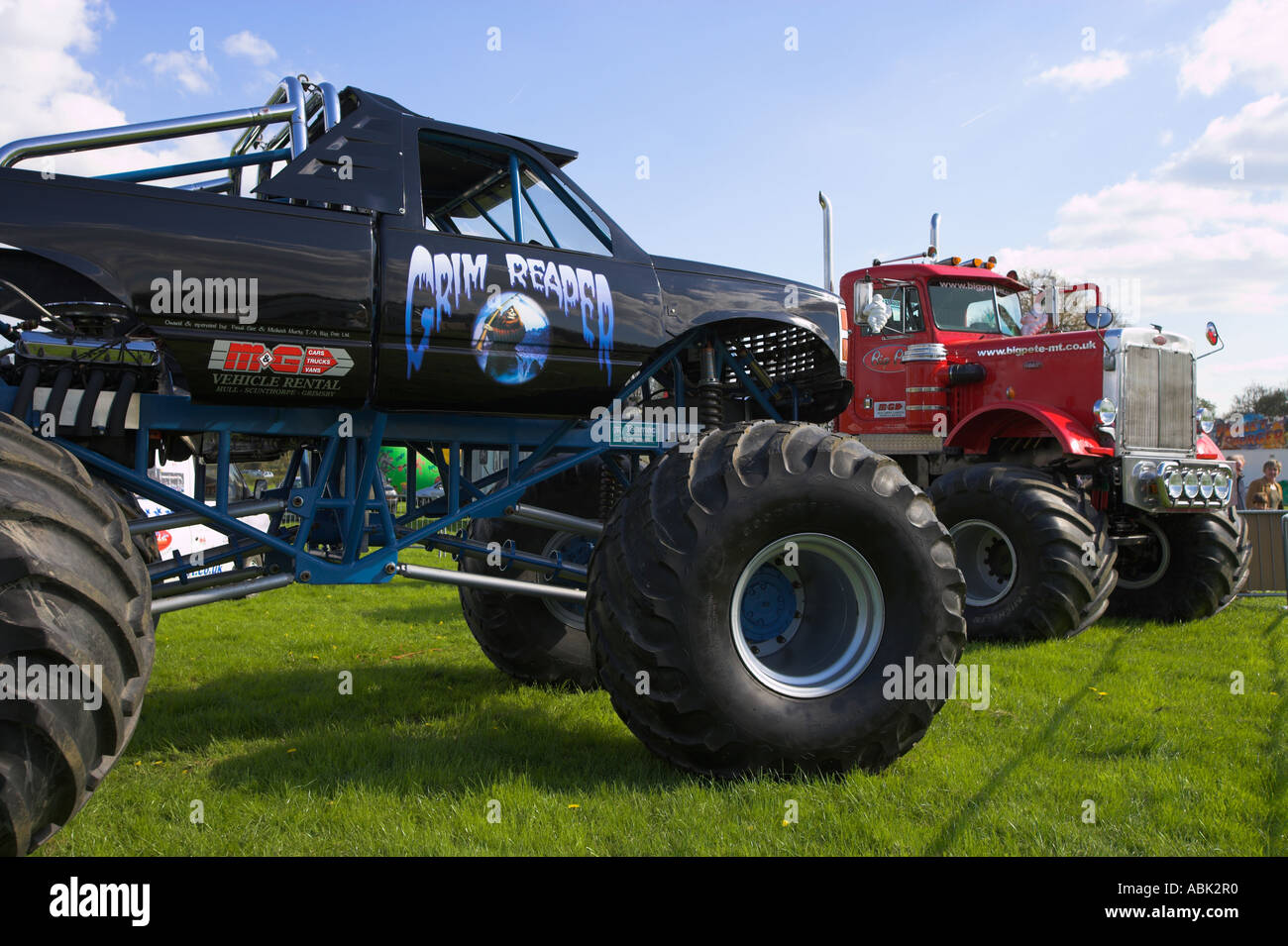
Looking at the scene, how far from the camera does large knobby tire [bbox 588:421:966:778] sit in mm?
3480

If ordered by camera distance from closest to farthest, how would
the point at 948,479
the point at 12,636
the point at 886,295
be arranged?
the point at 12,636 < the point at 948,479 < the point at 886,295

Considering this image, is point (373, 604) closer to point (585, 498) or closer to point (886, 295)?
point (585, 498)

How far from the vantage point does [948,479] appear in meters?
7.94

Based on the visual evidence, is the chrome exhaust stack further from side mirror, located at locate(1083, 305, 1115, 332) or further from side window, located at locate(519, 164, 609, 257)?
side window, located at locate(519, 164, 609, 257)

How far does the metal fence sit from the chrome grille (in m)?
2.33

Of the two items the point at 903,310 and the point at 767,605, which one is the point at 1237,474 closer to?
the point at 903,310

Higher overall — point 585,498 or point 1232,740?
point 585,498

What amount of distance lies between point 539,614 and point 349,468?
1847 millimetres

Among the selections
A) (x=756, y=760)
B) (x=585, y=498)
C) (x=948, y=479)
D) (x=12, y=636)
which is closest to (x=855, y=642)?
(x=756, y=760)

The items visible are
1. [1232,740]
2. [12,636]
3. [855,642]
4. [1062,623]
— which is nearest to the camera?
[12,636]

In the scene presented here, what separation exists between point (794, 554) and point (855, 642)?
1.47 feet

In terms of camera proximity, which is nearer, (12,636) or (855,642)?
(12,636)

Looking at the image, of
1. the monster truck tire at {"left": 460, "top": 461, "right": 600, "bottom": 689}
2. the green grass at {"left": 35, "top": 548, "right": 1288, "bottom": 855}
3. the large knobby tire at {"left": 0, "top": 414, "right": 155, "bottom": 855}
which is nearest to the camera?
the large knobby tire at {"left": 0, "top": 414, "right": 155, "bottom": 855}

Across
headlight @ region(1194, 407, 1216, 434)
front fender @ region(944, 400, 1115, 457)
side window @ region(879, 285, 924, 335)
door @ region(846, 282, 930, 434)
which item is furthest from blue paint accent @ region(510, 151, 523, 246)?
headlight @ region(1194, 407, 1216, 434)
